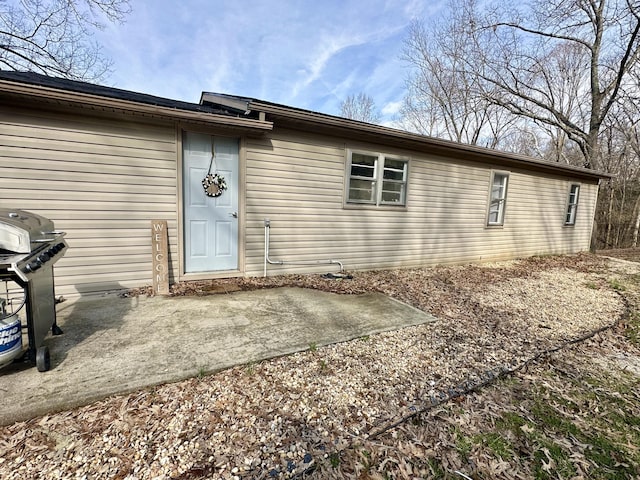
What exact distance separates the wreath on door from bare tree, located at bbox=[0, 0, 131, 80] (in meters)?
6.38

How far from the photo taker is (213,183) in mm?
4453

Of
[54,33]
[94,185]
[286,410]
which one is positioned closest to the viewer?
[286,410]

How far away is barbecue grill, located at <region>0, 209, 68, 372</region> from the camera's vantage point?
1.95 metres

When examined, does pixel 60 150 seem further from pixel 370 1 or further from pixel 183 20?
pixel 370 1

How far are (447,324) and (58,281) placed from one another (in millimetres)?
4643

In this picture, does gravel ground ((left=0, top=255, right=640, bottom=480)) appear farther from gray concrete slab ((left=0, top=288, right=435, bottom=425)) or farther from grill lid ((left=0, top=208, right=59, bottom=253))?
grill lid ((left=0, top=208, right=59, bottom=253))

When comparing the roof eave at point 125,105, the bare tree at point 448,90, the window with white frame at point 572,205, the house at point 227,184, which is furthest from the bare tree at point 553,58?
the roof eave at point 125,105

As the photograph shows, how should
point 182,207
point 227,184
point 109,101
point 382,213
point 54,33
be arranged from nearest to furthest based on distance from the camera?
point 109,101 < point 182,207 < point 227,184 < point 382,213 < point 54,33

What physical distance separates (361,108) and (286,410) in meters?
23.5

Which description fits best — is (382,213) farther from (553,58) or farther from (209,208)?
(553,58)

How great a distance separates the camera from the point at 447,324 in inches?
138

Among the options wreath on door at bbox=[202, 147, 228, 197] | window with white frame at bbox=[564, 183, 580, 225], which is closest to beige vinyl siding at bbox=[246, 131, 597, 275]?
wreath on door at bbox=[202, 147, 228, 197]

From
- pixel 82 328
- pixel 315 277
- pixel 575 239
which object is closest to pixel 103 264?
pixel 82 328

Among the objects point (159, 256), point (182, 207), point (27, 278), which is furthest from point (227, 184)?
point (27, 278)
